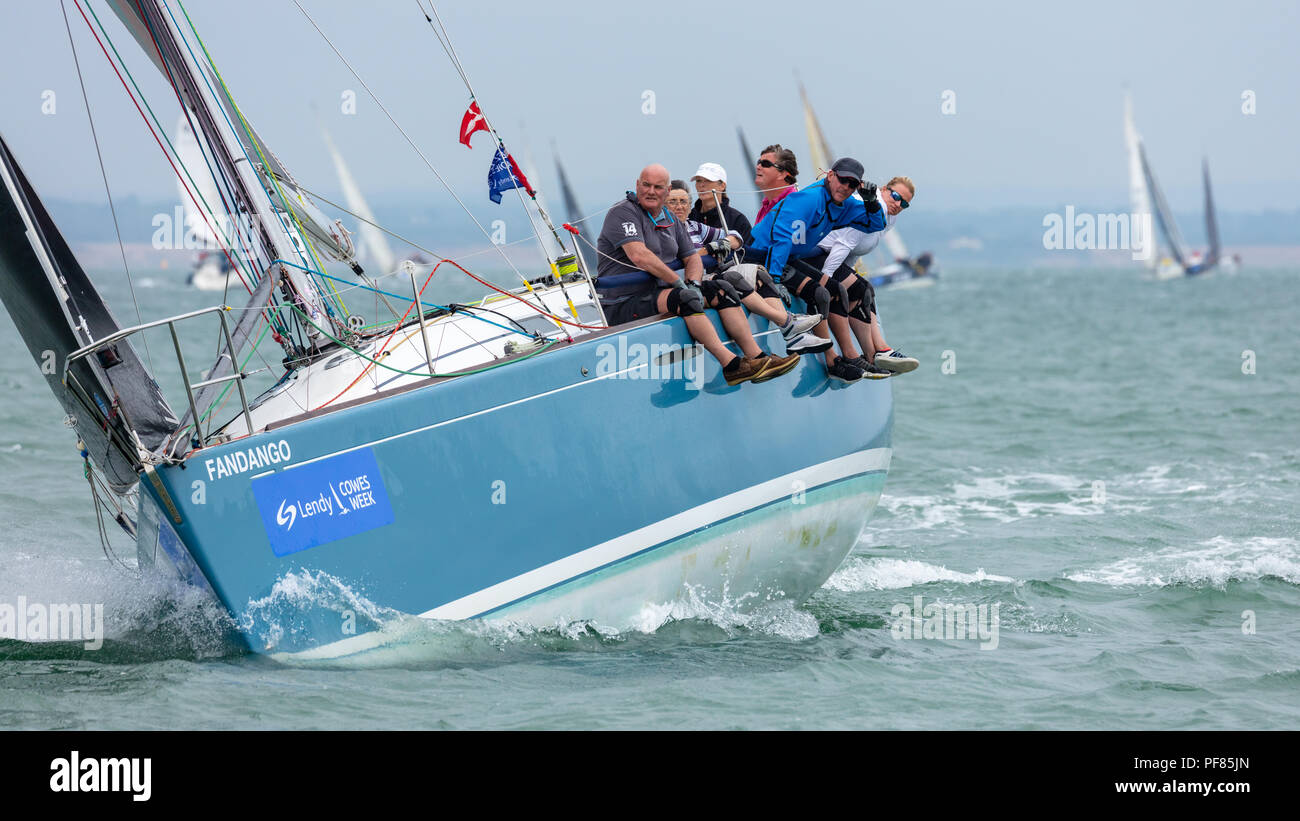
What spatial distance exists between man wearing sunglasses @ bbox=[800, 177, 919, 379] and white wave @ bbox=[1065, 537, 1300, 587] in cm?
197

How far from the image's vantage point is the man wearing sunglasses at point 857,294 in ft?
21.4

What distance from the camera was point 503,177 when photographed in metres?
6.49

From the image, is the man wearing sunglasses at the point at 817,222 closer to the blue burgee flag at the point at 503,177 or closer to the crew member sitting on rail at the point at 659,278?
the crew member sitting on rail at the point at 659,278

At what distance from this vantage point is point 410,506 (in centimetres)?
520

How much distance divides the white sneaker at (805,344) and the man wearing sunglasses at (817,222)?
234 millimetres

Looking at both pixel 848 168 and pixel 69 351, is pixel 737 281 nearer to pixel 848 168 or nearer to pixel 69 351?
pixel 848 168

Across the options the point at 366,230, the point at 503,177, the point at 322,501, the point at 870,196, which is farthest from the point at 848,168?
the point at 366,230

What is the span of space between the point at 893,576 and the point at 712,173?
2507 millimetres

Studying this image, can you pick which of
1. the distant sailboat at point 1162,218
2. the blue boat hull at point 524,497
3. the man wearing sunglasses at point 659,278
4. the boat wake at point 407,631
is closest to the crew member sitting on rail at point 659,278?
the man wearing sunglasses at point 659,278

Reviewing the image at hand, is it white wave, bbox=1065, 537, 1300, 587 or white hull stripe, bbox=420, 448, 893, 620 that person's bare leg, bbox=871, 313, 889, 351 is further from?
white wave, bbox=1065, 537, 1300, 587

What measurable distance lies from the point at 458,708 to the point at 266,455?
1128mm

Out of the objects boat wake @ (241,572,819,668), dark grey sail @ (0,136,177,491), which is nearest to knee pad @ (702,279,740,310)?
boat wake @ (241,572,819,668)

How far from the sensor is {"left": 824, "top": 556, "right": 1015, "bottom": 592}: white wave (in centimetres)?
752
